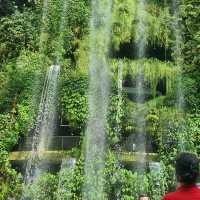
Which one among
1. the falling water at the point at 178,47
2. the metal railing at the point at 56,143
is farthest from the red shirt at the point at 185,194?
the falling water at the point at 178,47

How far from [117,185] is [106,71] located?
5.43 m

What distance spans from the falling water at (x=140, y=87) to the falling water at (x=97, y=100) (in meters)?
1.19

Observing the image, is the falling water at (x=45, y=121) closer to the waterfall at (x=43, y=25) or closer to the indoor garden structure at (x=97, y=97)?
the indoor garden structure at (x=97, y=97)

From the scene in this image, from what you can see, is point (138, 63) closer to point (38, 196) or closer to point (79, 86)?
point (79, 86)

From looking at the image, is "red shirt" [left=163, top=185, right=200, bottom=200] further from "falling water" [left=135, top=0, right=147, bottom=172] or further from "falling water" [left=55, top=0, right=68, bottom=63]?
"falling water" [left=55, top=0, right=68, bottom=63]

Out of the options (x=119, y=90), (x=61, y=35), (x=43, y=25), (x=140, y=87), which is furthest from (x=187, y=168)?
(x=43, y=25)

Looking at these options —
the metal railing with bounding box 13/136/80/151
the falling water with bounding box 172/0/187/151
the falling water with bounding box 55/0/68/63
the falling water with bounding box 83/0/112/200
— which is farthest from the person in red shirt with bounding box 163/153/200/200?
the falling water with bounding box 55/0/68/63

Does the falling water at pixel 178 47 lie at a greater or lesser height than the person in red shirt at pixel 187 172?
greater

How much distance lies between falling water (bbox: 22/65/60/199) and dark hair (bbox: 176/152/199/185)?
13637 mm

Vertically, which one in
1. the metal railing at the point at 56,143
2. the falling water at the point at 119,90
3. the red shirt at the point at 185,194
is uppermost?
the falling water at the point at 119,90

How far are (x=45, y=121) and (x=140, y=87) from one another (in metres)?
3.85

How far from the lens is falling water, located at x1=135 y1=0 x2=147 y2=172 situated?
55.9 ft

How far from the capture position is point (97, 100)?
17.7m

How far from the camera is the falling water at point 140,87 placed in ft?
55.9
